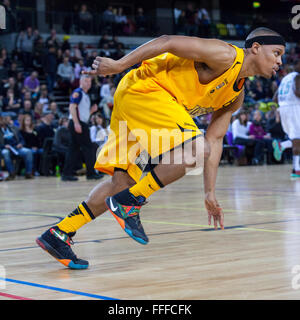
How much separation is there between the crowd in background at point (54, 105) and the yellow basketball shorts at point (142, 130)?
7.86 m

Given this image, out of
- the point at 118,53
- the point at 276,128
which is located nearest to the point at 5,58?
the point at 118,53

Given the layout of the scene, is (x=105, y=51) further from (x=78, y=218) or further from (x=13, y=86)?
(x=78, y=218)

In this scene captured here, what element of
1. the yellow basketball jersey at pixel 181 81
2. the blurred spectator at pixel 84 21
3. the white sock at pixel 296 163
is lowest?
the white sock at pixel 296 163

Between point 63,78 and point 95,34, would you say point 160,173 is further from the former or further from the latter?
point 95,34

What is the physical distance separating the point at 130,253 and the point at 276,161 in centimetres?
1207

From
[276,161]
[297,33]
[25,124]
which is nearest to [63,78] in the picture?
[25,124]

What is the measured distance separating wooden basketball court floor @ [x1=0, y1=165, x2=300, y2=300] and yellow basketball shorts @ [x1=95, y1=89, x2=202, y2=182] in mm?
590

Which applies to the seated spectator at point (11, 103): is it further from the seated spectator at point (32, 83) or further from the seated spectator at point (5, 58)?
the seated spectator at point (5, 58)

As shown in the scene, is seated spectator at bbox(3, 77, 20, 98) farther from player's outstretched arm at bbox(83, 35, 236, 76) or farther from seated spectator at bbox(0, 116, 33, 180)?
player's outstretched arm at bbox(83, 35, 236, 76)

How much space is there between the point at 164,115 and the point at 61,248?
95 centimetres

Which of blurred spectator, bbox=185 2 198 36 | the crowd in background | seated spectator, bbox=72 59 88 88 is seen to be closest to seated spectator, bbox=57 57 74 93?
the crowd in background

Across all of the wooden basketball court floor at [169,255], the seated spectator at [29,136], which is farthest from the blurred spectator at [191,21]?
the wooden basketball court floor at [169,255]

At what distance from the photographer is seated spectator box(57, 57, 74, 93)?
717 inches

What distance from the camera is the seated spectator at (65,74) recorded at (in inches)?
717
